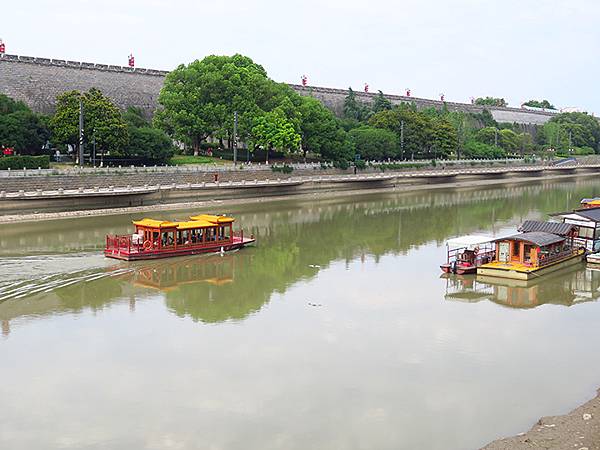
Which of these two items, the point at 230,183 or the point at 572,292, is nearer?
the point at 572,292

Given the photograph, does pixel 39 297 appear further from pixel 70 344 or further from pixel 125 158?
pixel 125 158

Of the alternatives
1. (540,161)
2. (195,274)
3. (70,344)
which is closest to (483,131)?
(540,161)

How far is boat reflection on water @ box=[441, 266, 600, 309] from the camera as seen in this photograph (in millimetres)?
25969

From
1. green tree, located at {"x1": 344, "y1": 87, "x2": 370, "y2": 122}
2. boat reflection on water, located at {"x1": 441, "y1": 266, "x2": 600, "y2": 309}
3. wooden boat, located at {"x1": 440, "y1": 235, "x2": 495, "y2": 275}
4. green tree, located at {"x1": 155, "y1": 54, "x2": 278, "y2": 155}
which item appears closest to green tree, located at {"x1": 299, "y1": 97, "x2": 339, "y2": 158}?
green tree, located at {"x1": 155, "y1": 54, "x2": 278, "y2": 155}

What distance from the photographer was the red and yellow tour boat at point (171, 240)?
31562 mm

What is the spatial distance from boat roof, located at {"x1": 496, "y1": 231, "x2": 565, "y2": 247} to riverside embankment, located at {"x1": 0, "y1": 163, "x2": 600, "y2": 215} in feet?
92.6

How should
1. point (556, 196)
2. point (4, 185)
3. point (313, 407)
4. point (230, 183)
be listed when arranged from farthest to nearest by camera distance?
point (556, 196)
point (230, 183)
point (4, 185)
point (313, 407)

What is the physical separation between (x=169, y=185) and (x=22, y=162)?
35.0ft

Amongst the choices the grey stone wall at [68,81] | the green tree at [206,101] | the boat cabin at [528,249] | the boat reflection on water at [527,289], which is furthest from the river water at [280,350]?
the grey stone wall at [68,81]

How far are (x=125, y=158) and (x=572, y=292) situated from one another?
3997 centimetres

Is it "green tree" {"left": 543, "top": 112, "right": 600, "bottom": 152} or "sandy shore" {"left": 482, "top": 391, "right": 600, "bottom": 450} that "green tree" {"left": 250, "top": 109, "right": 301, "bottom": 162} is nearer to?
"sandy shore" {"left": 482, "top": 391, "right": 600, "bottom": 450}

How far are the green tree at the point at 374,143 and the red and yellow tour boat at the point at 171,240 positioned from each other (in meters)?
47.2

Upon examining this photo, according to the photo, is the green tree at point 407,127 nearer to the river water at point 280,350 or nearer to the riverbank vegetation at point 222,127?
the riverbank vegetation at point 222,127

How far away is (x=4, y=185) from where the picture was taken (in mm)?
44469
